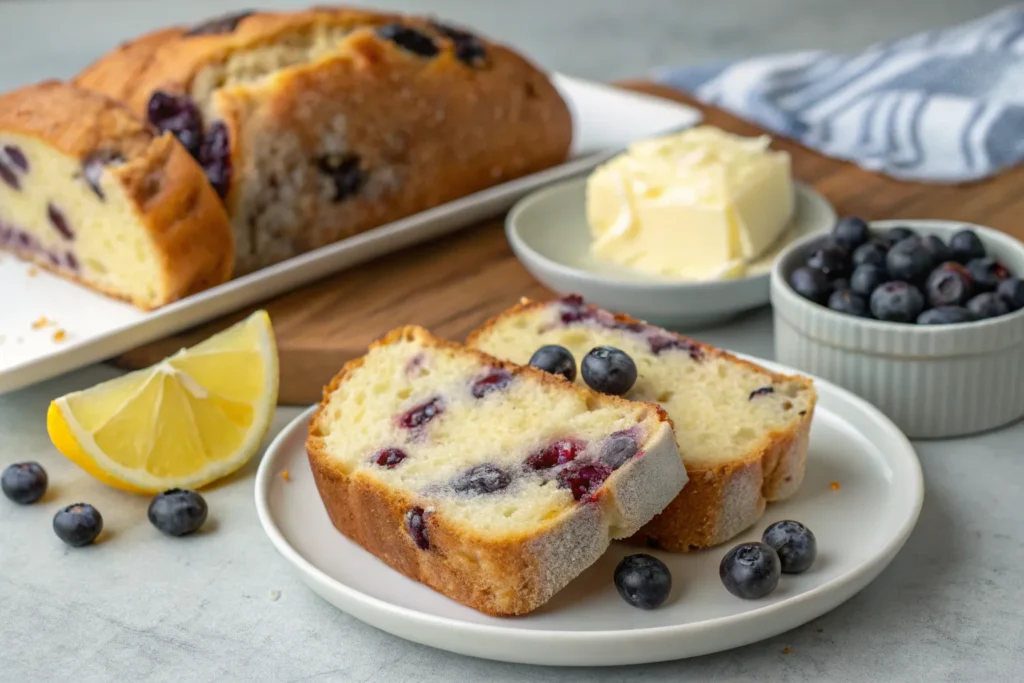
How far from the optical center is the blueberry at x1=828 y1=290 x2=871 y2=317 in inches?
106

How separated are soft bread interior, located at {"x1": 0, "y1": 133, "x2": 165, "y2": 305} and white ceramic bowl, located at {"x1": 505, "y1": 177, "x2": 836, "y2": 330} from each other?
37.8 inches

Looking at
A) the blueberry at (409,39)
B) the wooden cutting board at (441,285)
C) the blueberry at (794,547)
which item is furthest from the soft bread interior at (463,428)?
the blueberry at (409,39)

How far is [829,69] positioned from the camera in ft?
15.6

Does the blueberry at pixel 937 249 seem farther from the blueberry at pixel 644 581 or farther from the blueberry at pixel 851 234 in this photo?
the blueberry at pixel 644 581

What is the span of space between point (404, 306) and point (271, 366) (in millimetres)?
664

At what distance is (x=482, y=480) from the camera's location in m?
2.16

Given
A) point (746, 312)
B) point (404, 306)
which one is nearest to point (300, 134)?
point (404, 306)

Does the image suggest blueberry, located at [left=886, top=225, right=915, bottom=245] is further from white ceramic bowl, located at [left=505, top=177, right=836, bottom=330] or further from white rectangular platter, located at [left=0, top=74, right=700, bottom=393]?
white rectangular platter, located at [left=0, top=74, right=700, bottom=393]

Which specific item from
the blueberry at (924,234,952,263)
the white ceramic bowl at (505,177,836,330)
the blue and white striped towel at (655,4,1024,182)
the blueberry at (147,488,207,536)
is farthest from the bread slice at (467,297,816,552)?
the blue and white striped towel at (655,4,1024,182)

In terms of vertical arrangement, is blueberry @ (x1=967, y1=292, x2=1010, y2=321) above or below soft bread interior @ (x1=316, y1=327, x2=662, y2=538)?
below

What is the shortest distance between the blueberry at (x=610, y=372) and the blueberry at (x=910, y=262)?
70 centimetres

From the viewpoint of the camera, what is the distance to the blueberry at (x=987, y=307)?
262 centimetres

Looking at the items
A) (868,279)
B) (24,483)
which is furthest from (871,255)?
(24,483)

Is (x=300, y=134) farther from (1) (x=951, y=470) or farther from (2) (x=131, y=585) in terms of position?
(1) (x=951, y=470)
